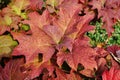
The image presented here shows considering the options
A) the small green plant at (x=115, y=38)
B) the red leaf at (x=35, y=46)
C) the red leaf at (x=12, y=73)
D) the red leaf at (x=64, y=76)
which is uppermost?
the red leaf at (x=35, y=46)

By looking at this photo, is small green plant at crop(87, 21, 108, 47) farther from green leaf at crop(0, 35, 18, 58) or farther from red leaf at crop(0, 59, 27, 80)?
red leaf at crop(0, 59, 27, 80)

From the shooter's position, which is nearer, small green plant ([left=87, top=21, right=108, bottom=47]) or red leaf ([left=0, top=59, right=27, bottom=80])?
red leaf ([left=0, top=59, right=27, bottom=80])

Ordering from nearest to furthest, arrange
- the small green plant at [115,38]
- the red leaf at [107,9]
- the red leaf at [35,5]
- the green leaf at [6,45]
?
the green leaf at [6,45]
the red leaf at [35,5]
the red leaf at [107,9]
the small green plant at [115,38]

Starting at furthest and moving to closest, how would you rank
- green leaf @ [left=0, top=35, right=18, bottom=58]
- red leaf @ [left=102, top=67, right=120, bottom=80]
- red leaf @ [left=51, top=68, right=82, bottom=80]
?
green leaf @ [left=0, top=35, right=18, bottom=58] → red leaf @ [left=51, top=68, right=82, bottom=80] → red leaf @ [left=102, top=67, right=120, bottom=80]

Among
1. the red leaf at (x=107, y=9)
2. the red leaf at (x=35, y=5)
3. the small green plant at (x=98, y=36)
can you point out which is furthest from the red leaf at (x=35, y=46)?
the small green plant at (x=98, y=36)

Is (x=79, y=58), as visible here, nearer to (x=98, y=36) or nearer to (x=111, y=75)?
(x=111, y=75)

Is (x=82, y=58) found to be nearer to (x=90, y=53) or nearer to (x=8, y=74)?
(x=90, y=53)

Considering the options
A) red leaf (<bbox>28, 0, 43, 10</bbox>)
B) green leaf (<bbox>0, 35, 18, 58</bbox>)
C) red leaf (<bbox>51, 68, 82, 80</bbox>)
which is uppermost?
red leaf (<bbox>28, 0, 43, 10</bbox>)

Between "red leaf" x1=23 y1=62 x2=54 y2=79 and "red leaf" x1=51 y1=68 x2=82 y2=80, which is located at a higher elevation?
"red leaf" x1=23 y1=62 x2=54 y2=79

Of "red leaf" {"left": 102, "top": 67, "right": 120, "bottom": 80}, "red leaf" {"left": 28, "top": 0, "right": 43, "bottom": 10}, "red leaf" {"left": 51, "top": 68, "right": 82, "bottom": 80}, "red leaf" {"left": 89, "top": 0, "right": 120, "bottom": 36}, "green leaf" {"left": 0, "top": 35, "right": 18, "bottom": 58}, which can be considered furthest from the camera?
"red leaf" {"left": 89, "top": 0, "right": 120, "bottom": 36}

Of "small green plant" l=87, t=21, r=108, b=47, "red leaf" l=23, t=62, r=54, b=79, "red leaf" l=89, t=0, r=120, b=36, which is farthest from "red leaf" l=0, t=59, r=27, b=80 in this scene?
"small green plant" l=87, t=21, r=108, b=47

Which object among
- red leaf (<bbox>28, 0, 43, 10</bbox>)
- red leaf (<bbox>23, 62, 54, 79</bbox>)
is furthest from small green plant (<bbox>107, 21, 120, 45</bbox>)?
red leaf (<bbox>23, 62, 54, 79</bbox>)

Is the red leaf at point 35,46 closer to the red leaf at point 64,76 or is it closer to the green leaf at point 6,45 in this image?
the red leaf at point 64,76
